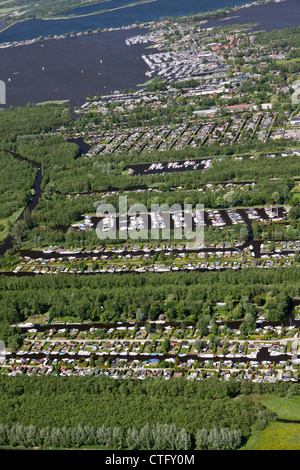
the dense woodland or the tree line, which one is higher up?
the dense woodland

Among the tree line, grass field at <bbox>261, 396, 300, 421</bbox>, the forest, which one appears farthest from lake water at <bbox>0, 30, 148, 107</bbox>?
grass field at <bbox>261, 396, 300, 421</bbox>

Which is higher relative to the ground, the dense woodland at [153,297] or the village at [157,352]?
the dense woodland at [153,297]

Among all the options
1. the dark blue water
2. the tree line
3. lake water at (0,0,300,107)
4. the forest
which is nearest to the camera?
the tree line

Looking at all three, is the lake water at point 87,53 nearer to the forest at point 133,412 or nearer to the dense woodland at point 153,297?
the dense woodland at point 153,297

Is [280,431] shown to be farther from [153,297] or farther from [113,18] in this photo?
[113,18]

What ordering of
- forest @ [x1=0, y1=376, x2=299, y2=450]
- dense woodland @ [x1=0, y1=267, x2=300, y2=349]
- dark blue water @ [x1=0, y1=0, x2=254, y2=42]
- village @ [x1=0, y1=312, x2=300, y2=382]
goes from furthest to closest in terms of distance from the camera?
dark blue water @ [x1=0, y1=0, x2=254, y2=42], dense woodland @ [x1=0, y1=267, x2=300, y2=349], village @ [x1=0, y1=312, x2=300, y2=382], forest @ [x1=0, y1=376, x2=299, y2=450]

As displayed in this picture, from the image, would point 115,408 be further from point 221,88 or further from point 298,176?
point 221,88

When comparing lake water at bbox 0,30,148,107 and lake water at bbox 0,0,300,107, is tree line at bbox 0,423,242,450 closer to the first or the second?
lake water at bbox 0,0,300,107

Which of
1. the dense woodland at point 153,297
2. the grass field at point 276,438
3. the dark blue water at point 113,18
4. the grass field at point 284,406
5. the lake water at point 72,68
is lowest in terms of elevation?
the grass field at point 276,438

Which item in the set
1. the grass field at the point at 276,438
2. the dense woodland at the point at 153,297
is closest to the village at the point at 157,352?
the dense woodland at the point at 153,297
